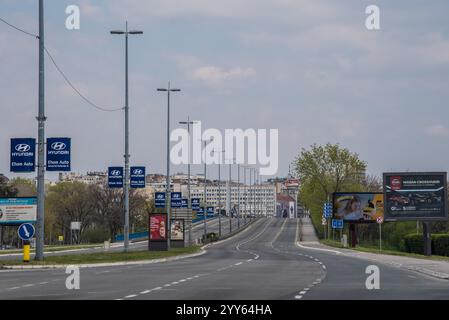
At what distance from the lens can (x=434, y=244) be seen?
77125 mm

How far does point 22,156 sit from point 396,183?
3634cm

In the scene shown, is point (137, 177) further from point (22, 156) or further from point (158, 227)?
point (22, 156)

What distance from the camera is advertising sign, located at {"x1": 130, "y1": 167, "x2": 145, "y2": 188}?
2293 inches

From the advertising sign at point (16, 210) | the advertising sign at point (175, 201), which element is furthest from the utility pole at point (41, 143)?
the advertising sign at point (175, 201)

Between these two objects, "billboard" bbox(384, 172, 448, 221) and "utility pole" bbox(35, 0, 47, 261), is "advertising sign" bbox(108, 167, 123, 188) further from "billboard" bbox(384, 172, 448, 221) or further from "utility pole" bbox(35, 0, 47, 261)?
"billboard" bbox(384, 172, 448, 221)

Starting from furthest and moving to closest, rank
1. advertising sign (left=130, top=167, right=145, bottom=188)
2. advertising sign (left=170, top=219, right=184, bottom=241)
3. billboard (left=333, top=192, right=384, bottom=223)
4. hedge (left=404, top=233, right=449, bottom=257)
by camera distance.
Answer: billboard (left=333, top=192, right=384, bottom=223)
hedge (left=404, top=233, right=449, bottom=257)
advertising sign (left=170, top=219, right=184, bottom=241)
advertising sign (left=130, top=167, right=145, bottom=188)

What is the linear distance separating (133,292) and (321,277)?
32.6ft

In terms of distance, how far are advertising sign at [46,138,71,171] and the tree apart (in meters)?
91.0

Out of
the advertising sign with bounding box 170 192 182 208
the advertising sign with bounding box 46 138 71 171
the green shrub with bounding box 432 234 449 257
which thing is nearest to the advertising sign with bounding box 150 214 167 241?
the advertising sign with bounding box 170 192 182 208

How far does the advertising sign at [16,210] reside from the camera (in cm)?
6009

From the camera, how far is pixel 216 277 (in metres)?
30.5
